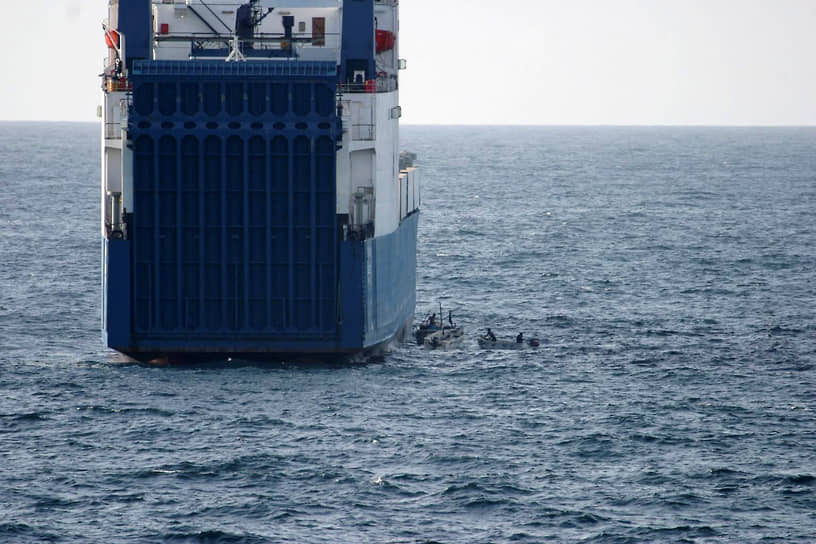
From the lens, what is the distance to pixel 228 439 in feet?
207

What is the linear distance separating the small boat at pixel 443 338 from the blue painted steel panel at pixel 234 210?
1249 centimetres

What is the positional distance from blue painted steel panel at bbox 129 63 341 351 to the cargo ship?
7 cm

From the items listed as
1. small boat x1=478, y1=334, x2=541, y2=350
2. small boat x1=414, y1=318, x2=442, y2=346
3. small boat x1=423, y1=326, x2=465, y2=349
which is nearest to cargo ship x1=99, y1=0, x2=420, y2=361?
small boat x1=423, y1=326, x2=465, y2=349

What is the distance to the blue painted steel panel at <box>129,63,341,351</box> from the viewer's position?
71500 mm

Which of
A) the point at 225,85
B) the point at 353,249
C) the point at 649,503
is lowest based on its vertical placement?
the point at 649,503

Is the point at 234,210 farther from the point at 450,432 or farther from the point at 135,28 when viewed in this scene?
the point at 450,432

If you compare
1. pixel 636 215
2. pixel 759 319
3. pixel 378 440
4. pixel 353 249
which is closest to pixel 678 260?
pixel 759 319

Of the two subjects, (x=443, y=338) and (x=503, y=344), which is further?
(x=443, y=338)

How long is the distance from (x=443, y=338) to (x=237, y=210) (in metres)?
17.7

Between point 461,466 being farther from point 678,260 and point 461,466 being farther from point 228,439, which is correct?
point 678,260

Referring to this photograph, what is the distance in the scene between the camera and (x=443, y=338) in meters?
84.6

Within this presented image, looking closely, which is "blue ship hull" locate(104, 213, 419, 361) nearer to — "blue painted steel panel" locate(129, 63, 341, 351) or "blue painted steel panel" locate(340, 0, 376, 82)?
"blue painted steel panel" locate(129, 63, 341, 351)

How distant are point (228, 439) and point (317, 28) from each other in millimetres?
26462

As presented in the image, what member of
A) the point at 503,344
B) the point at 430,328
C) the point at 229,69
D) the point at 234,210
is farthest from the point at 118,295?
the point at 503,344
